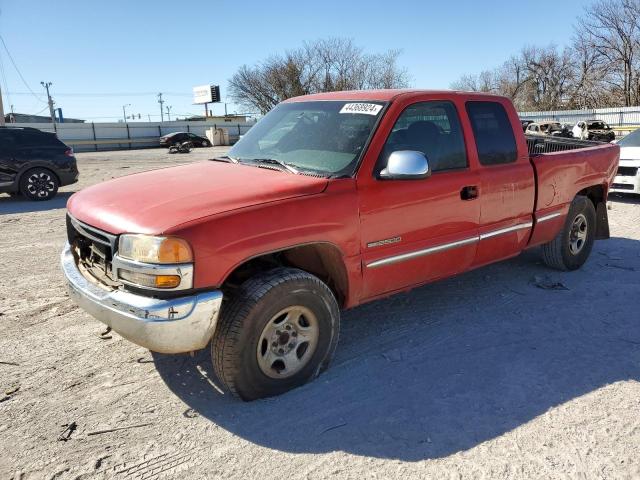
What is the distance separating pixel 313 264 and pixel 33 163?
33.8 feet

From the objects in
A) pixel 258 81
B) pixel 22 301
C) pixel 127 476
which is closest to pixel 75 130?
pixel 258 81

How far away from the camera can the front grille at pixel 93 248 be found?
10.0 feet

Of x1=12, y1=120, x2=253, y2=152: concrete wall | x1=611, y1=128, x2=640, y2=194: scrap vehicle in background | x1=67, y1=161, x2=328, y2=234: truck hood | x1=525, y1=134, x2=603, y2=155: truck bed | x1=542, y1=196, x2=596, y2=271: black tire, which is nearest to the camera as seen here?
x1=67, y1=161, x2=328, y2=234: truck hood

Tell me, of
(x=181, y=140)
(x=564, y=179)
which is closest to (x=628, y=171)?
(x=564, y=179)

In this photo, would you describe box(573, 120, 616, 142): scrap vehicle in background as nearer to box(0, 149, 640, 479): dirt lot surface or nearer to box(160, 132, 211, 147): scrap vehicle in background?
box(0, 149, 640, 479): dirt lot surface

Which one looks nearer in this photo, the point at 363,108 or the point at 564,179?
the point at 363,108

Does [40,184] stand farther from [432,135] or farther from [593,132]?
[593,132]

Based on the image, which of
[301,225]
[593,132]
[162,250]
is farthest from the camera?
[593,132]

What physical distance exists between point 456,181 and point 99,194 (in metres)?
2.63

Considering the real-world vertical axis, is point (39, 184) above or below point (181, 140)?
below

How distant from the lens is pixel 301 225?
310cm

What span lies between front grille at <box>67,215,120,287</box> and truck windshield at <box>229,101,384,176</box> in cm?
133

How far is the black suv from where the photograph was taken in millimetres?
11094

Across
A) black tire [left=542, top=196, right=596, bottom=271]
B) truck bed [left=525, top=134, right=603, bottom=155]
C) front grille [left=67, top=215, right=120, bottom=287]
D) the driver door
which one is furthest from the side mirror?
truck bed [left=525, top=134, right=603, bottom=155]
